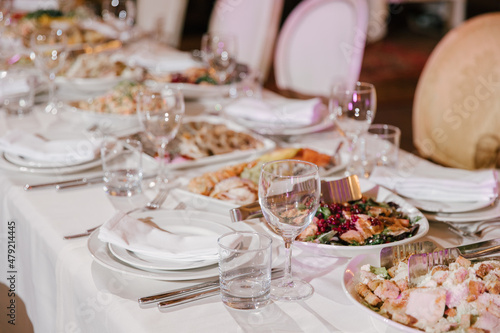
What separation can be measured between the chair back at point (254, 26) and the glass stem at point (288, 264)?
2113 millimetres

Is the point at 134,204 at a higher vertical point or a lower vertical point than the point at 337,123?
lower

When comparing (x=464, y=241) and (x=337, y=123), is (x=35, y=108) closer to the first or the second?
(x=337, y=123)

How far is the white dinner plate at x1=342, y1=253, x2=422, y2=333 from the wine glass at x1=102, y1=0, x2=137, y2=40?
2233mm

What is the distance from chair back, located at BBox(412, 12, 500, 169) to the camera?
2086 mm

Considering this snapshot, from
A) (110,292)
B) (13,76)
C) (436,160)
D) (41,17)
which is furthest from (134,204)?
(41,17)

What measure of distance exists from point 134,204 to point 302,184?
54 cm

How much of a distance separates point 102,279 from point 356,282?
0.42m

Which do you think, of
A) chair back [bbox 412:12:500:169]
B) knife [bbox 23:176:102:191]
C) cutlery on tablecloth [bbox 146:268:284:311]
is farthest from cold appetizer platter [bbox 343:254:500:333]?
chair back [bbox 412:12:500:169]

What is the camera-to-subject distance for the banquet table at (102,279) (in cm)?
95

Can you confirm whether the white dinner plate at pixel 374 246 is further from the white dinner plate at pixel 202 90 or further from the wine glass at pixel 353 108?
the white dinner plate at pixel 202 90

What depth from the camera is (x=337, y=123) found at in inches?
61.3

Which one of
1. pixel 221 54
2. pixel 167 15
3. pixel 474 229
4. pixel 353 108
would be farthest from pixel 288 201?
pixel 167 15

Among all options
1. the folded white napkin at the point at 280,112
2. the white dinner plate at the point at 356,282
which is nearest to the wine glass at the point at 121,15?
the folded white napkin at the point at 280,112

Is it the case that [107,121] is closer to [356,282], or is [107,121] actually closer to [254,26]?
[356,282]
